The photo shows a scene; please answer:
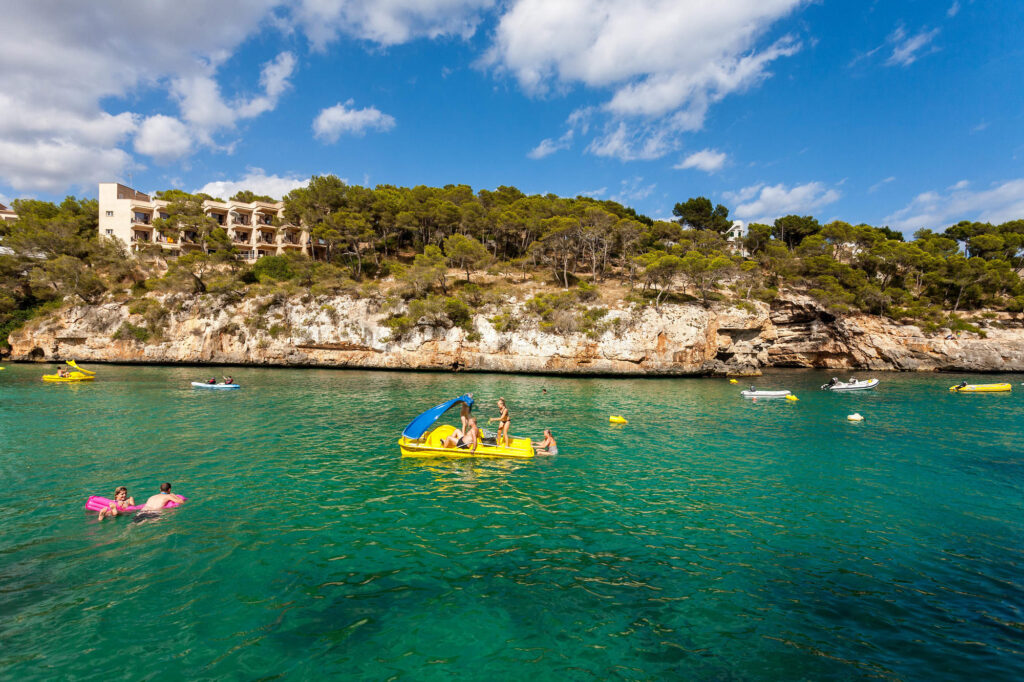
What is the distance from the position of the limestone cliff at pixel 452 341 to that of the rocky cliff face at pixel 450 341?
112 mm

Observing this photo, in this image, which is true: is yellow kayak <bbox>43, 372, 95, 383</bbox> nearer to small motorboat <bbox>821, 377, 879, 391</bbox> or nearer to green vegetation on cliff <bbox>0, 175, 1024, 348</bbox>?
green vegetation on cliff <bbox>0, 175, 1024, 348</bbox>

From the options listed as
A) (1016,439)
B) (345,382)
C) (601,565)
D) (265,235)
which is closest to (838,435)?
(1016,439)

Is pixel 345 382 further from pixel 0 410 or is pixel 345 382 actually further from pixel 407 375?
pixel 0 410

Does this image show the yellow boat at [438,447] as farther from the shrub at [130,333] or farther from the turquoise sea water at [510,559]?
the shrub at [130,333]

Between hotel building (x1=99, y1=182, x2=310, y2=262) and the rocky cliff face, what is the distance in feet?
49.4

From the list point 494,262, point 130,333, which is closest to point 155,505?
point 130,333

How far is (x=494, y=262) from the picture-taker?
6388 cm

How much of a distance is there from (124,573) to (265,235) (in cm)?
7120

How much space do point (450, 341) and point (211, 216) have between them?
46190mm

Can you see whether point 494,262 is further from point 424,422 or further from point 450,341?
point 424,422

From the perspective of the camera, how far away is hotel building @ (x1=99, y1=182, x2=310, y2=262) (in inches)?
2413

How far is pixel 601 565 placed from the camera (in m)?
8.63

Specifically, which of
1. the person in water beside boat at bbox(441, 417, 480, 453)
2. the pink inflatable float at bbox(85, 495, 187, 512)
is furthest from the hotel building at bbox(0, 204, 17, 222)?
the person in water beside boat at bbox(441, 417, 480, 453)

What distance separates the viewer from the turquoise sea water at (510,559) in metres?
6.14
